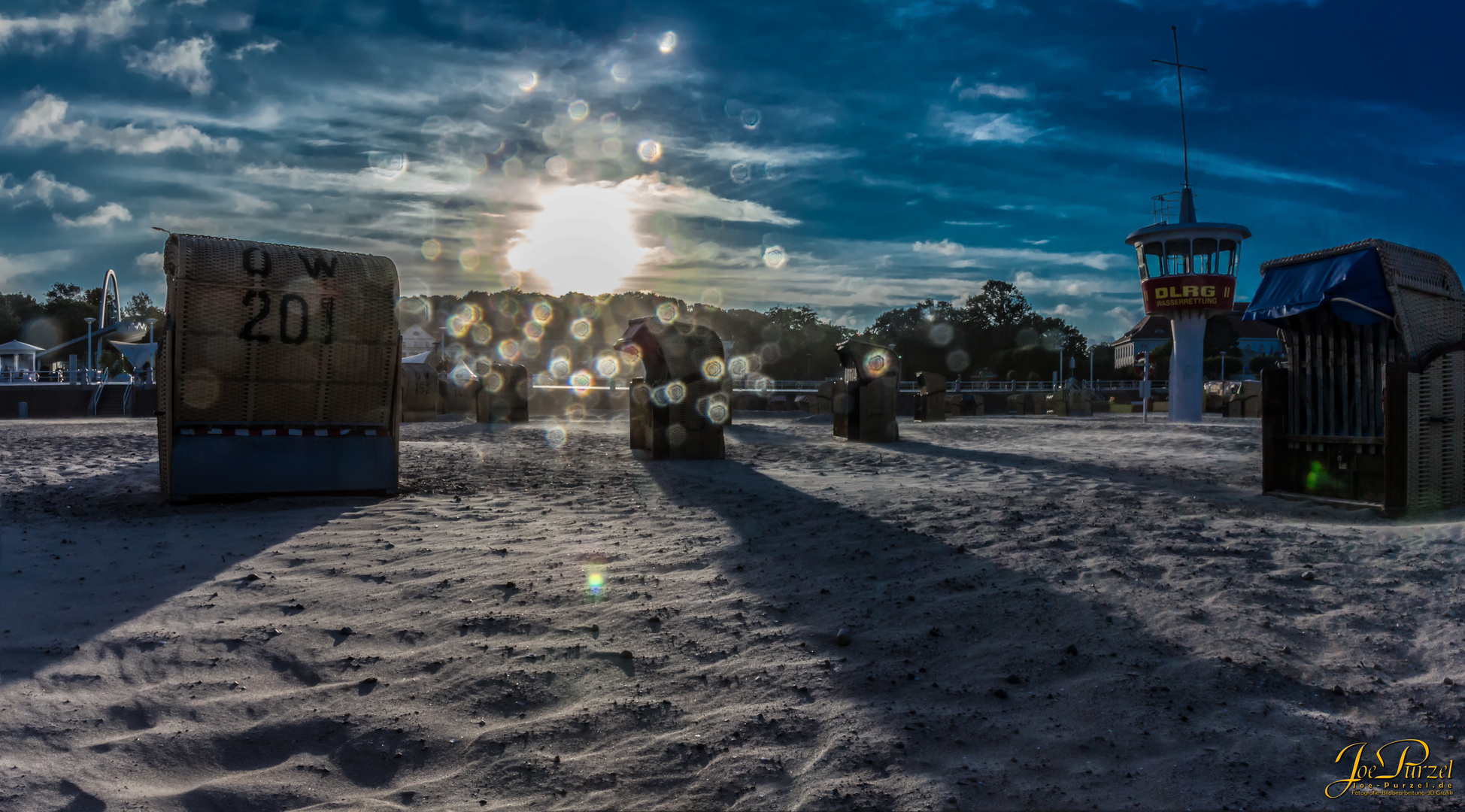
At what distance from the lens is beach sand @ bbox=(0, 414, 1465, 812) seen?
2.92 m

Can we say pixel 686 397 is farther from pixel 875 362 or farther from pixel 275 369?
pixel 875 362

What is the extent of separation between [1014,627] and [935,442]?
44.1 ft

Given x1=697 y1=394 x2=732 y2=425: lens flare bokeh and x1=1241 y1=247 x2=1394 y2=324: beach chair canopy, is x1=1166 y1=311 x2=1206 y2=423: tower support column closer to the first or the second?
x1=697 y1=394 x2=732 y2=425: lens flare bokeh

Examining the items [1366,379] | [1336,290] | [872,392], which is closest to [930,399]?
[872,392]

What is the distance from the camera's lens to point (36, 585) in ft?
16.4

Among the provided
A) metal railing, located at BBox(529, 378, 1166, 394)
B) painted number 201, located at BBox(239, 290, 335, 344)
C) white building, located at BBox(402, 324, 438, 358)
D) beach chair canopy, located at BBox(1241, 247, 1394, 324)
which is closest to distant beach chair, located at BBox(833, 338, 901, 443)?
beach chair canopy, located at BBox(1241, 247, 1394, 324)

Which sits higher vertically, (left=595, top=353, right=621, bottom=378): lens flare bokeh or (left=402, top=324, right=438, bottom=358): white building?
(left=402, top=324, right=438, bottom=358): white building

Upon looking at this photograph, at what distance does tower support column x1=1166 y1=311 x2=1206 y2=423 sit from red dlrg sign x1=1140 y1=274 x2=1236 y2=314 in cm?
45

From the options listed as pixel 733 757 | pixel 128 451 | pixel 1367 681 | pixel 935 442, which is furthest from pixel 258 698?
pixel 935 442

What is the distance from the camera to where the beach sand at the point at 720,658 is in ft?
9.59
